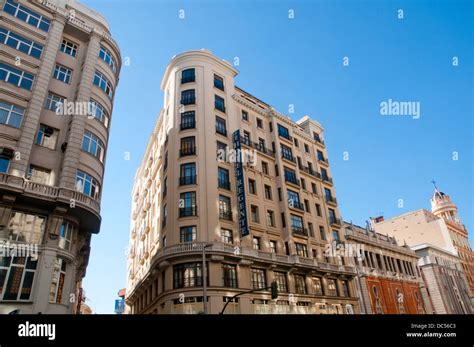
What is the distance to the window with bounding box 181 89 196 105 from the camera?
3809cm

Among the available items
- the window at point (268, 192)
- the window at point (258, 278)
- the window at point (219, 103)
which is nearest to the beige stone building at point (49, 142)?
the window at point (219, 103)

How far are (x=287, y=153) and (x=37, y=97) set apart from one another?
30004 millimetres

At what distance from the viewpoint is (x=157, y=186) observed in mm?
41156

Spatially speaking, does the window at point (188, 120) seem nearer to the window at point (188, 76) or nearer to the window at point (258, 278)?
the window at point (188, 76)

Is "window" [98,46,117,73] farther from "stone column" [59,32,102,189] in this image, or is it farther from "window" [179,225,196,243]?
"window" [179,225,196,243]

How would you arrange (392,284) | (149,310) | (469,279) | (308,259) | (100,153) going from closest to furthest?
(100,153) < (149,310) < (308,259) < (392,284) < (469,279)

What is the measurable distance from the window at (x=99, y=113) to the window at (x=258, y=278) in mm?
19267

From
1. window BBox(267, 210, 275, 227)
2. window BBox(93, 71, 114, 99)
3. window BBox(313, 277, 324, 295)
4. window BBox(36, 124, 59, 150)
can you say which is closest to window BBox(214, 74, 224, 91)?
window BBox(93, 71, 114, 99)

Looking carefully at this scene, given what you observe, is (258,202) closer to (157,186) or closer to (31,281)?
(157,186)

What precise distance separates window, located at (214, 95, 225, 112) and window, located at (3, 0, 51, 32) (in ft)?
61.4

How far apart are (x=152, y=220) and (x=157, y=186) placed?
178 inches

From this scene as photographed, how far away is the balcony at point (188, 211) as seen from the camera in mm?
31578
